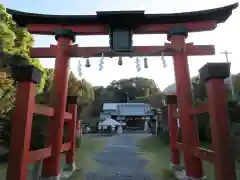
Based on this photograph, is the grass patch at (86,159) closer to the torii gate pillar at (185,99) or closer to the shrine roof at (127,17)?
the torii gate pillar at (185,99)

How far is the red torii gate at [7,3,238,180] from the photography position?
518cm

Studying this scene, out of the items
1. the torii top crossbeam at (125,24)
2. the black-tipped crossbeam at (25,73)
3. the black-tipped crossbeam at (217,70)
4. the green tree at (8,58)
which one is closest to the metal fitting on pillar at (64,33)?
the torii top crossbeam at (125,24)

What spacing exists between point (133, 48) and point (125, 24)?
733mm

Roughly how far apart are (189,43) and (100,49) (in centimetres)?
254

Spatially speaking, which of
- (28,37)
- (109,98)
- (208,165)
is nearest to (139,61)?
(208,165)

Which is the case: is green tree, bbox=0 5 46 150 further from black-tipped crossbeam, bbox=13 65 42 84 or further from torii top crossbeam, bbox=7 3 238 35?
black-tipped crossbeam, bbox=13 65 42 84

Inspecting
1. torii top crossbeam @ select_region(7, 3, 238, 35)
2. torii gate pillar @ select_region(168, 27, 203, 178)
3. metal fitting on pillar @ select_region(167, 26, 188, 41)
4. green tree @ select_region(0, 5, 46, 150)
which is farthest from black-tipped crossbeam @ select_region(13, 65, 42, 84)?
metal fitting on pillar @ select_region(167, 26, 188, 41)

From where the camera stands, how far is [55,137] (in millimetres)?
5215

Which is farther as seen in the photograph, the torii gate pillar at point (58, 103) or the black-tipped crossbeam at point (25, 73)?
the torii gate pillar at point (58, 103)

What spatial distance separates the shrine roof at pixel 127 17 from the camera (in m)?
5.70

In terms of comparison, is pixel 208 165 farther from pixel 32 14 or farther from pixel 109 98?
pixel 109 98

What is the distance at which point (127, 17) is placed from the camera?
5668 millimetres

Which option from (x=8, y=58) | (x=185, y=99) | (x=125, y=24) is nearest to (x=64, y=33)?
(x=125, y=24)

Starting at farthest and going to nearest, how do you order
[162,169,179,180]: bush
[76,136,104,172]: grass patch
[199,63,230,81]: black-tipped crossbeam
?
[76,136,104,172]: grass patch < [162,169,179,180]: bush < [199,63,230,81]: black-tipped crossbeam
